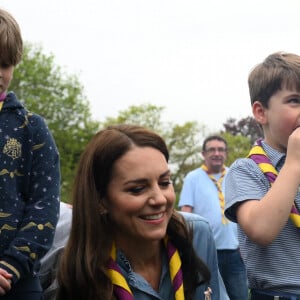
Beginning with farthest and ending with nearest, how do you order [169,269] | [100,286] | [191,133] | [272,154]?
[191,133], [272,154], [169,269], [100,286]

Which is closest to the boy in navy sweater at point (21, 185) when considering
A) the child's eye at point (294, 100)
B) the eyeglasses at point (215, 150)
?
the child's eye at point (294, 100)

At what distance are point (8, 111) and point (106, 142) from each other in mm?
527

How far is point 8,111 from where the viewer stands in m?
2.67

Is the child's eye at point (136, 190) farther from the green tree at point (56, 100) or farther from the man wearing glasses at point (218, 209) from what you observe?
the green tree at point (56, 100)

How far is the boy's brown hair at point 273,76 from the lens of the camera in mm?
2562

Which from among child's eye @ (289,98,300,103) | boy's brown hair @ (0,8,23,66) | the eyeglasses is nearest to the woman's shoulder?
child's eye @ (289,98,300,103)

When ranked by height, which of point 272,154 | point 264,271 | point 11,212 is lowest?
point 264,271

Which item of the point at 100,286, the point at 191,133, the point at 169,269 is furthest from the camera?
the point at 191,133

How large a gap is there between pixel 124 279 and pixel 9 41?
1088 mm

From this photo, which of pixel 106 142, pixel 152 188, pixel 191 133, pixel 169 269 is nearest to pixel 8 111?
pixel 106 142

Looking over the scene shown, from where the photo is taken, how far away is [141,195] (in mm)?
2305

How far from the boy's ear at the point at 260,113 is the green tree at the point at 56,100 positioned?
3334 cm

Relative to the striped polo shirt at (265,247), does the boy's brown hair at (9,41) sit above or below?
above

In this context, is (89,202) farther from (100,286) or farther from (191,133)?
(191,133)
